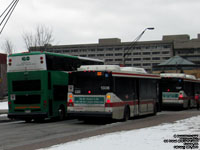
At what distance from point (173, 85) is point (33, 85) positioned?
16032 mm

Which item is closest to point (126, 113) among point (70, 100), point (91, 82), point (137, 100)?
point (137, 100)

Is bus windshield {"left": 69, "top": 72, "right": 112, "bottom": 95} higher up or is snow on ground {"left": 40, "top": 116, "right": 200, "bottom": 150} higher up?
bus windshield {"left": 69, "top": 72, "right": 112, "bottom": 95}

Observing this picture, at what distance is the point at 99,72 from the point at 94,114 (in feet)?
6.88

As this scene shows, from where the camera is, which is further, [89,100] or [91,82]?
[91,82]

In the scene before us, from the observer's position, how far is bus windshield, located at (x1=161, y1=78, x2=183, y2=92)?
33.9 meters

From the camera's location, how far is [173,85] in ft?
112

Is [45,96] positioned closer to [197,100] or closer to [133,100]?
[133,100]

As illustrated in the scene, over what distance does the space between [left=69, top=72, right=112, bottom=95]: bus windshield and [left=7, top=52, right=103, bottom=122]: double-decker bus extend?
4.58 feet

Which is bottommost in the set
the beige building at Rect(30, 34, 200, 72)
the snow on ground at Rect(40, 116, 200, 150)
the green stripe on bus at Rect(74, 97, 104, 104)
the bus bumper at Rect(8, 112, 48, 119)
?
the snow on ground at Rect(40, 116, 200, 150)

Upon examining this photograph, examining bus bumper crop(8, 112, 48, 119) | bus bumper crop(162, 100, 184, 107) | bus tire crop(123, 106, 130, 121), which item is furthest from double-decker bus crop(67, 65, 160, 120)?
bus bumper crop(162, 100, 184, 107)

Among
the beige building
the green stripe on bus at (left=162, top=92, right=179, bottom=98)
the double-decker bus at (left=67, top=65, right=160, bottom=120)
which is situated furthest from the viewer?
the beige building

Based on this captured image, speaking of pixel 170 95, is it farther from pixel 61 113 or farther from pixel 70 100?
pixel 70 100

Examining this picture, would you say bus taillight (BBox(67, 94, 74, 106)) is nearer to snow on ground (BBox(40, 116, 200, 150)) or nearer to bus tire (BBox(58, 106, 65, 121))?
bus tire (BBox(58, 106, 65, 121))

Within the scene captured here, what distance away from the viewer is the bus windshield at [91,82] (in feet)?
66.3
